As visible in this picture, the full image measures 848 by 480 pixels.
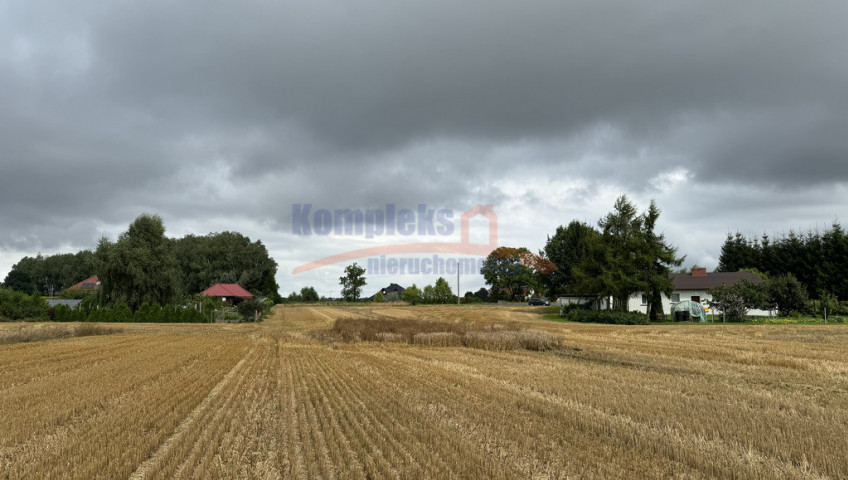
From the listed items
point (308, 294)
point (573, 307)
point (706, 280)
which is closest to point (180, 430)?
point (573, 307)

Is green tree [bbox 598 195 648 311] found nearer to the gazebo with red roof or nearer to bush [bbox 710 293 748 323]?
bush [bbox 710 293 748 323]

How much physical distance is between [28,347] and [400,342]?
57.6 ft

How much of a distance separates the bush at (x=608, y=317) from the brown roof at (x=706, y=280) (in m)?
12.4

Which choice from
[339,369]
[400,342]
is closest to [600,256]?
[400,342]

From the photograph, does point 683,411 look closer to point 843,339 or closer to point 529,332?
point 529,332

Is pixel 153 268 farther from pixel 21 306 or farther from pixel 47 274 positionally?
pixel 47 274

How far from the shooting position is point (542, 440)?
23.2 feet

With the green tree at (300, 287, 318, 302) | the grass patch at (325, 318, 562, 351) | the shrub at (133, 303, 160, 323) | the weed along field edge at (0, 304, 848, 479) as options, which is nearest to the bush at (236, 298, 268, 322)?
the shrub at (133, 303, 160, 323)

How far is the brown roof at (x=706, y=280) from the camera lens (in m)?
50.4

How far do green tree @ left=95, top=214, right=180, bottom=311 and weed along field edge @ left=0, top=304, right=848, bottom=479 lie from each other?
3532 centimetres

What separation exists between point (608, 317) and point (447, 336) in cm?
2253

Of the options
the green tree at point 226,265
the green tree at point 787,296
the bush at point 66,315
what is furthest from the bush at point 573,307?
the green tree at point 226,265

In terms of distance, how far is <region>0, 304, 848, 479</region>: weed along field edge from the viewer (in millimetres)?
6125

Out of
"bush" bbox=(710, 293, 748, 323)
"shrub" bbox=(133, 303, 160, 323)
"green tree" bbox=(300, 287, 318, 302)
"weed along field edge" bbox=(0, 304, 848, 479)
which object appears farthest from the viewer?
"green tree" bbox=(300, 287, 318, 302)
